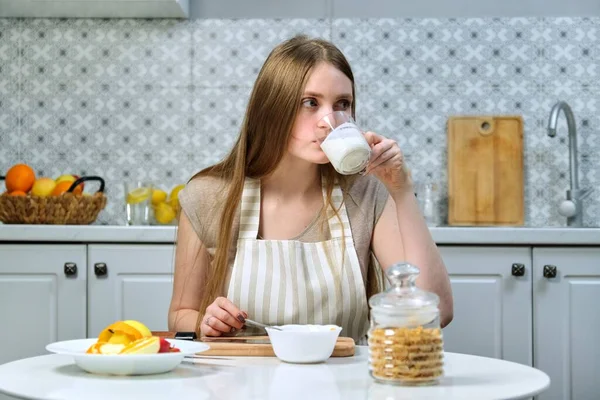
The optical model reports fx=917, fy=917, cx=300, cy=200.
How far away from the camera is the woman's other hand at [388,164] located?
1616 mm

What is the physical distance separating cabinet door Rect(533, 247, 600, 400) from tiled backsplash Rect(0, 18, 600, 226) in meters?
0.69

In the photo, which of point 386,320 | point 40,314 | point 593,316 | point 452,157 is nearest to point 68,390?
point 386,320

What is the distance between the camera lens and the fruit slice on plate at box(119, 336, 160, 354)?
120cm

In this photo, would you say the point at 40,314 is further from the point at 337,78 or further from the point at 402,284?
the point at 402,284

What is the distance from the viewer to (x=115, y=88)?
334 cm

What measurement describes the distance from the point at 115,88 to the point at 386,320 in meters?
2.43

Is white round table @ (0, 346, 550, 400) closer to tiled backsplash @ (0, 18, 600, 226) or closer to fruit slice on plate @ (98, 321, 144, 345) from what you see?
fruit slice on plate @ (98, 321, 144, 345)

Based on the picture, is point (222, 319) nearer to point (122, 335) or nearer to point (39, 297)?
point (122, 335)

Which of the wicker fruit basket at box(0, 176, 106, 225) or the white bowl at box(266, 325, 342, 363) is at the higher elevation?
the wicker fruit basket at box(0, 176, 106, 225)

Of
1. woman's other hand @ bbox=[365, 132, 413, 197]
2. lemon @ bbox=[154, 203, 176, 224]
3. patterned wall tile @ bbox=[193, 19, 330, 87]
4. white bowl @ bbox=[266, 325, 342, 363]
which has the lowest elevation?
white bowl @ bbox=[266, 325, 342, 363]

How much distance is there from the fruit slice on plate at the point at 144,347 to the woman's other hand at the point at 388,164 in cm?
56

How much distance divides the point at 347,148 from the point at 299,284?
374 millimetres

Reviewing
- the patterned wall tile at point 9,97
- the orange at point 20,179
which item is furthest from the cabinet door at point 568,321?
the patterned wall tile at point 9,97

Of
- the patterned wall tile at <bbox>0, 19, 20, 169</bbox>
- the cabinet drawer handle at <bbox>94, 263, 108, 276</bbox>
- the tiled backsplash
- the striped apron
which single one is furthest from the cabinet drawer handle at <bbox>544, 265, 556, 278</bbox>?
the patterned wall tile at <bbox>0, 19, 20, 169</bbox>
